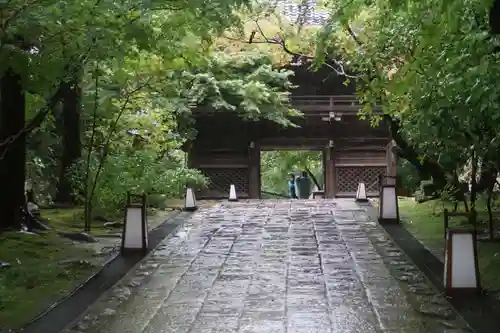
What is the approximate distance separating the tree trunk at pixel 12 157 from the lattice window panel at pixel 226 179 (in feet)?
41.1

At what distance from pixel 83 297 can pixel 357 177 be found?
58.5ft

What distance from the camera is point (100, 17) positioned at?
22.0 ft

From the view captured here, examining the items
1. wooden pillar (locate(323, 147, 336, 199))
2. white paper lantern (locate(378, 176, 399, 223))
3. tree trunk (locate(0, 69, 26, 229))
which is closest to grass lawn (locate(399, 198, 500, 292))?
white paper lantern (locate(378, 176, 399, 223))

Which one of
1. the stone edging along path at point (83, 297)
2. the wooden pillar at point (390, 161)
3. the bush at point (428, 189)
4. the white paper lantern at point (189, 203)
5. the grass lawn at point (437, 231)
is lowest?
the stone edging along path at point (83, 297)

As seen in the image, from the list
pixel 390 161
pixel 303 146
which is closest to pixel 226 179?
pixel 303 146

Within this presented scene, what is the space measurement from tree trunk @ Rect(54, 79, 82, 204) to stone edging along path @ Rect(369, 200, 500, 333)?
Result: 8.10 metres

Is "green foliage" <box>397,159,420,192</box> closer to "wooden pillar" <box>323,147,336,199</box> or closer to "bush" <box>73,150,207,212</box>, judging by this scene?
"wooden pillar" <box>323,147,336,199</box>

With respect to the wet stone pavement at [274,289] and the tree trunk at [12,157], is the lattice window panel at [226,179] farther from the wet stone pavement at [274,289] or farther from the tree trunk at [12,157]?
the tree trunk at [12,157]

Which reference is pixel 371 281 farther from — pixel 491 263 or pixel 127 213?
pixel 127 213

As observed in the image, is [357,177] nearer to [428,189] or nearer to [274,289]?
[428,189]

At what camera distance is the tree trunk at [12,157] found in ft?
33.4

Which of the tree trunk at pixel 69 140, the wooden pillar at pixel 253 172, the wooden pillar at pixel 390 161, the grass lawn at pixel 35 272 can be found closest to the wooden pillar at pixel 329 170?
the wooden pillar at pixel 390 161

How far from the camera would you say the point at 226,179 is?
75.6ft

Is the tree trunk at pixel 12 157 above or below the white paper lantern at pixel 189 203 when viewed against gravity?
above
